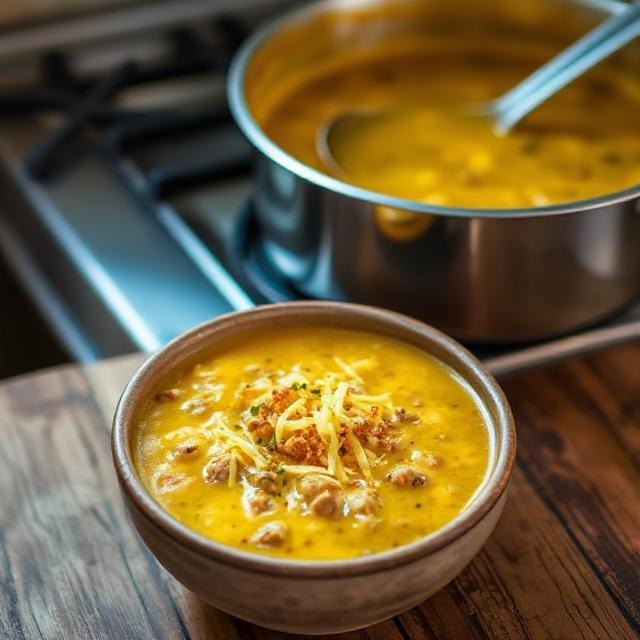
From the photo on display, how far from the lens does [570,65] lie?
162cm

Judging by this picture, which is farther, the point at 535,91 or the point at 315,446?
the point at 535,91

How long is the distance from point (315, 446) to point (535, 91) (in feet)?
2.80

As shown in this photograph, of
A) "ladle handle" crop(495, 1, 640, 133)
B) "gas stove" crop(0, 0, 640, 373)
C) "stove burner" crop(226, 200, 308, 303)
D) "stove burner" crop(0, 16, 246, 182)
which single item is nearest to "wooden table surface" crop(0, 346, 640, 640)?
"gas stove" crop(0, 0, 640, 373)

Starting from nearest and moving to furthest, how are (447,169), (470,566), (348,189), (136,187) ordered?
(470,566), (348,189), (447,169), (136,187)

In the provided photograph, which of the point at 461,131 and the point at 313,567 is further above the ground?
the point at 313,567

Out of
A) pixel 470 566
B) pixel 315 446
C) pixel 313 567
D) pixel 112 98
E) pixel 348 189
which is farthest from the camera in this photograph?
pixel 112 98

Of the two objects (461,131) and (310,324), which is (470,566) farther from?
(461,131)

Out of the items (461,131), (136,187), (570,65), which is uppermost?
(570,65)

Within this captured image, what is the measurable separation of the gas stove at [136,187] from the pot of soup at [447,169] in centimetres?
9

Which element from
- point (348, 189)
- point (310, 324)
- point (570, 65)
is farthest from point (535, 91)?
point (310, 324)

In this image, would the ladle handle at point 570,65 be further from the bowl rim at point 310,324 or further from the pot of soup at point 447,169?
the bowl rim at point 310,324

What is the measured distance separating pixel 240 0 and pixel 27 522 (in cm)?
136

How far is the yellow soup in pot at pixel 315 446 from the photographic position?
97 centimetres

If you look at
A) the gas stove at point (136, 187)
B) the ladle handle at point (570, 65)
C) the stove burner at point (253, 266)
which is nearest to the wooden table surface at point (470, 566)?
the gas stove at point (136, 187)
